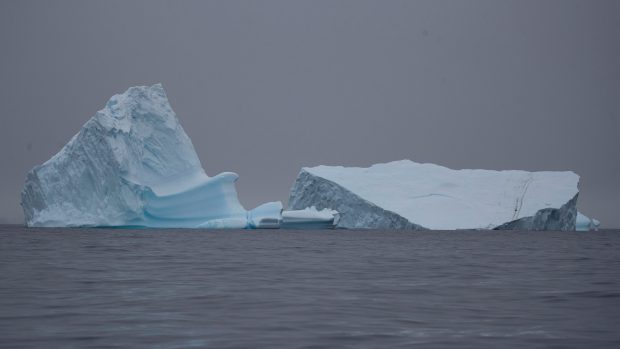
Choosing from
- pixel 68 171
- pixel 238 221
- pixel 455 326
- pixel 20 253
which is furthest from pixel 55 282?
pixel 238 221

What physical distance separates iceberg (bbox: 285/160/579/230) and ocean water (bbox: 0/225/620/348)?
51.4 ft

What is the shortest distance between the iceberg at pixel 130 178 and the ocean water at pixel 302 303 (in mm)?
12739

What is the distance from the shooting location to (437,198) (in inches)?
1278

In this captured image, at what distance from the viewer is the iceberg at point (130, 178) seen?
27484mm

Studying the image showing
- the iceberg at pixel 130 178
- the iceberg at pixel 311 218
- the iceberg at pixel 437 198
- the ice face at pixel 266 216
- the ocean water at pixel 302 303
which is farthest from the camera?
the iceberg at pixel 437 198

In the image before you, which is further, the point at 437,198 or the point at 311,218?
the point at 437,198

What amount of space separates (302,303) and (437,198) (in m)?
24.7

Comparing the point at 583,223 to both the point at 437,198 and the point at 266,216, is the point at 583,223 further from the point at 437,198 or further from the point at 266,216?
the point at 266,216

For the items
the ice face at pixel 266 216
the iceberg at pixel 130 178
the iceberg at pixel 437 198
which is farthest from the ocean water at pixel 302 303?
the iceberg at pixel 437 198

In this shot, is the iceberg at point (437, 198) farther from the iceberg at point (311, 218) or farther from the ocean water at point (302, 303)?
the ocean water at point (302, 303)

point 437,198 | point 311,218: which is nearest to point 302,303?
point 311,218

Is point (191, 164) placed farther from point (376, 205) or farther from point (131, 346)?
point (131, 346)

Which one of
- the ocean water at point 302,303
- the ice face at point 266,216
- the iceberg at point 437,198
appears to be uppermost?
the iceberg at point 437,198

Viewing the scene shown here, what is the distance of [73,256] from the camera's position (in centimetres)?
1513
